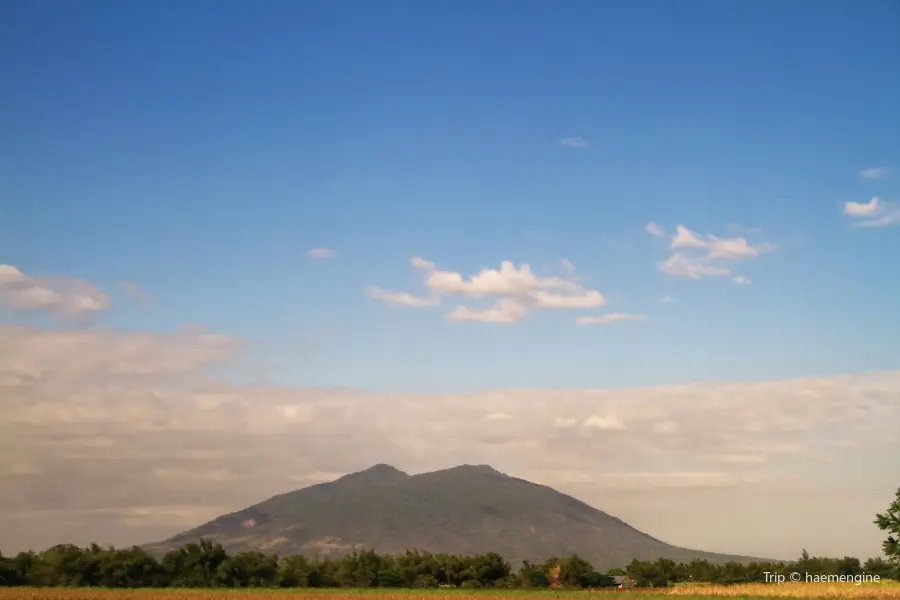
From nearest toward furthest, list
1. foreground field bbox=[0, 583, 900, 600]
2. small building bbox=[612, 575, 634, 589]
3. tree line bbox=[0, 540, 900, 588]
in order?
foreground field bbox=[0, 583, 900, 600], tree line bbox=[0, 540, 900, 588], small building bbox=[612, 575, 634, 589]

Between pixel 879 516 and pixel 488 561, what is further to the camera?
pixel 488 561

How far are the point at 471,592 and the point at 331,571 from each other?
49.3 feet

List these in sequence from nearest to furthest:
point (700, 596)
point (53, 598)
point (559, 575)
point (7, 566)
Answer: point (53, 598), point (700, 596), point (7, 566), point (559, 575)

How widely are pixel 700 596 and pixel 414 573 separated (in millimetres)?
25379

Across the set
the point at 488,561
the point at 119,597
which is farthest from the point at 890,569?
the point at 119,597

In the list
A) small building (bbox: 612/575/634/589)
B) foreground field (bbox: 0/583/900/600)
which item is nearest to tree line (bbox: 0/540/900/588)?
small building (bbox: 612/575/634/589)

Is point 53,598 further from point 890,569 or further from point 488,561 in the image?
point 890,569

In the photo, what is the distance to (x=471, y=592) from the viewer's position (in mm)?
70188

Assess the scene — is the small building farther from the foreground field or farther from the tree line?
the foreground field

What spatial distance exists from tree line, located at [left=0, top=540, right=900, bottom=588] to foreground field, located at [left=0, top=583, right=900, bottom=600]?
5.74m

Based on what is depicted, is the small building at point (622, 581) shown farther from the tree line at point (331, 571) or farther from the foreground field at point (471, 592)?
the foreground field at point (471, 592)

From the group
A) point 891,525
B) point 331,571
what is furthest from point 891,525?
point 331,571

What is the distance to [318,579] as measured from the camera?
258ft

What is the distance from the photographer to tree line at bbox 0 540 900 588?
7488cm
